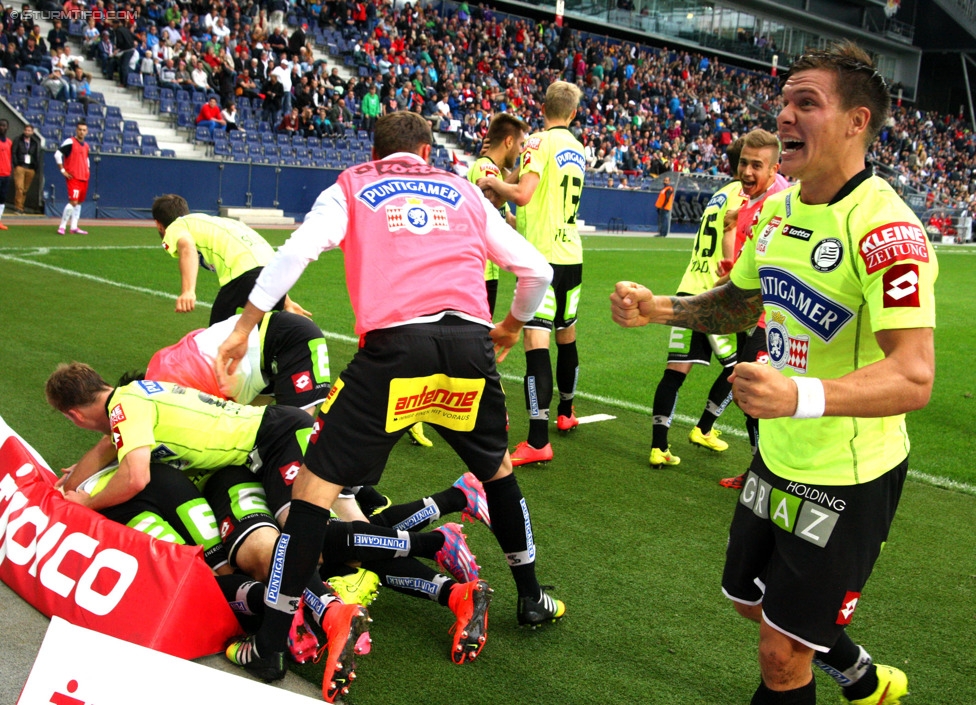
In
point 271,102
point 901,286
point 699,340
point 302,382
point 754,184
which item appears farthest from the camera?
point 271,102

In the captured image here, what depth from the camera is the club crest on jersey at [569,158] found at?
250 inches

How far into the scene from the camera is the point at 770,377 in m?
2.13

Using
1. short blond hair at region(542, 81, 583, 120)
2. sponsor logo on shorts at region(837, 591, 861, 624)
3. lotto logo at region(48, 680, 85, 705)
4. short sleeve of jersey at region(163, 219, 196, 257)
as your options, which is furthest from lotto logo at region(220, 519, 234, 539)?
short blond hair at region(542, 81, 583, 120)

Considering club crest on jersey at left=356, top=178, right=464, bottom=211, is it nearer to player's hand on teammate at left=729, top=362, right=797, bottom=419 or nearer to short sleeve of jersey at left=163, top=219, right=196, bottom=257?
player's hand on teammate at left=729, top=362, right=797, bottom=419

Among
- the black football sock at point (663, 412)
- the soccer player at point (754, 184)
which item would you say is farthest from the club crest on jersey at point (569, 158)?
the black football sock at point (663, 412)

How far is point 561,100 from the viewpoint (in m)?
6.19

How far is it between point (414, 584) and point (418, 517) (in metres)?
0.52

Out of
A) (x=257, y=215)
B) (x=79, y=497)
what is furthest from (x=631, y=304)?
(x=257, y=215)

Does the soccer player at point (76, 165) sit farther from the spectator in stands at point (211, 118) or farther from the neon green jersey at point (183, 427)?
the neon green jersey at point (183, 427)

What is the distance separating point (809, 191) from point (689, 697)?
1.88 meters

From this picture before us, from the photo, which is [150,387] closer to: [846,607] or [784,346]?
[784,346]

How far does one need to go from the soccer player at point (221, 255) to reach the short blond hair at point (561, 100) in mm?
2159

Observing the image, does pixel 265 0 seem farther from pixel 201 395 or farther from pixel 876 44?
pixel 876 44

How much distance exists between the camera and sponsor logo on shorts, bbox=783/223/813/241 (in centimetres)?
262
